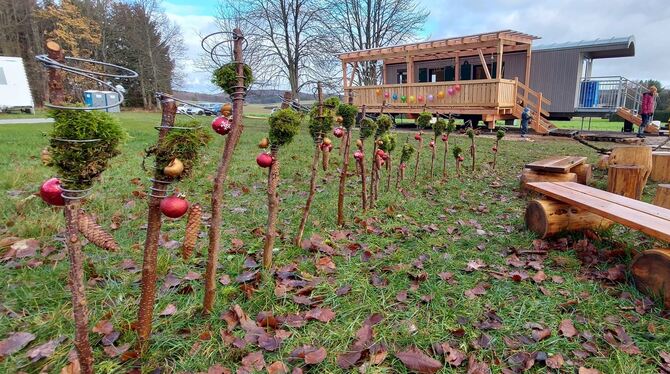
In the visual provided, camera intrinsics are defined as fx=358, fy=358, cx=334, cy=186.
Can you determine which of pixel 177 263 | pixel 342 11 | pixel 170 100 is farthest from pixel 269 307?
pixel 342 11

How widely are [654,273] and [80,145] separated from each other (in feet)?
9.90

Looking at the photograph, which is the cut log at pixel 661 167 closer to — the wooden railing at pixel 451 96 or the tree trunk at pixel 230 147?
the tree trunk at pixel 230 147

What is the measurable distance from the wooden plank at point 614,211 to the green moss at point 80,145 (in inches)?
114

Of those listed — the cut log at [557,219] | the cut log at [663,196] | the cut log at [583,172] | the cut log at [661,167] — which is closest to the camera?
the cut log at [557,219]

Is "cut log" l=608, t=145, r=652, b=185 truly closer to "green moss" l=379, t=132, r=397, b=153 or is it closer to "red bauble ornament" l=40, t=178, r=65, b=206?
"green moss" l=379, t=132, r=397, b=153

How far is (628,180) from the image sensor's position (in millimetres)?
4258

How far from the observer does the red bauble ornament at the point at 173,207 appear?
133cm

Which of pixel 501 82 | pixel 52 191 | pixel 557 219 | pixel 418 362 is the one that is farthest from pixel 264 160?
pixel 501 82

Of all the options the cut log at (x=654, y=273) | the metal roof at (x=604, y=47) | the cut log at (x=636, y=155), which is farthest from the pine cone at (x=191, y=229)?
the metal roof at (x=604, y=47)

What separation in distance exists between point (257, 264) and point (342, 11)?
26558mm

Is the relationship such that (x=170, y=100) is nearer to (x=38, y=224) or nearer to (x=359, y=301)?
(x=359, y=301)

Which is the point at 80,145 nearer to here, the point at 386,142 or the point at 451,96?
the point at 386,142

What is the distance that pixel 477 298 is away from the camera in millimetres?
2158

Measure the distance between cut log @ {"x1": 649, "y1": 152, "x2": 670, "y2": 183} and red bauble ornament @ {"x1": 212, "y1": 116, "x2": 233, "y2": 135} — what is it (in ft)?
21.9
